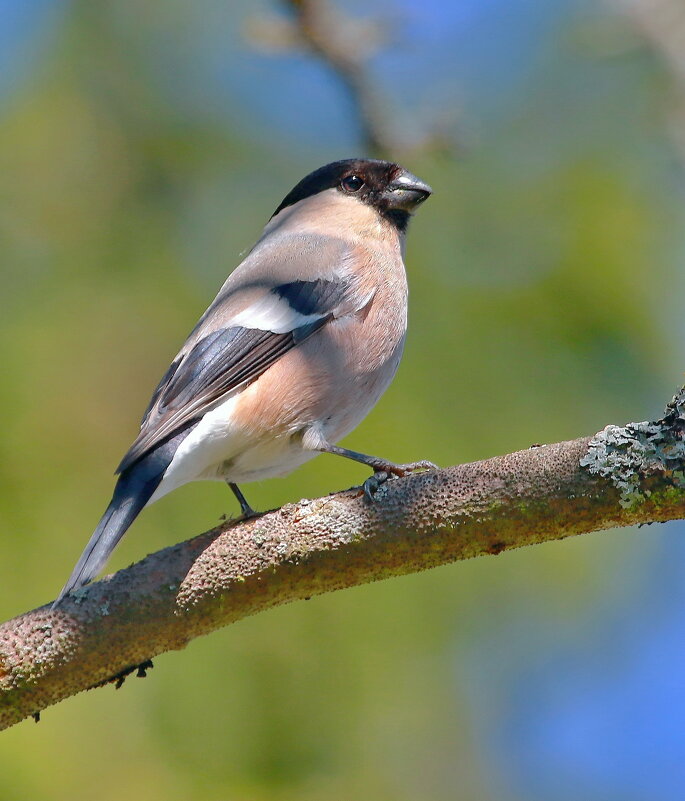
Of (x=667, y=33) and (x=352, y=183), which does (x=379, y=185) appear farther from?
(x=667, y=33)

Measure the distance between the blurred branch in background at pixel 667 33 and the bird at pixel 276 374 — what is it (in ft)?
5.67

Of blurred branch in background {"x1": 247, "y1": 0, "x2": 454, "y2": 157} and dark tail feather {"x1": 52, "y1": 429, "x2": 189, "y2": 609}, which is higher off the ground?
blurred branch in background {"x1": 247, "y1": 0, "x2": 454, "y2": 157}

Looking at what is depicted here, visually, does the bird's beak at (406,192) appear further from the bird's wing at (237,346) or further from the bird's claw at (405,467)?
the bird's claw at (405,467)

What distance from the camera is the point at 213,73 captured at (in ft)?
22.7

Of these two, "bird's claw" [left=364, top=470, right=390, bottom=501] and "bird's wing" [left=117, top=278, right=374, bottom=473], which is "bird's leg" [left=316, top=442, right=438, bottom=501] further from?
"bird's wing" [left=117, top=278, right=374, bottom=473]

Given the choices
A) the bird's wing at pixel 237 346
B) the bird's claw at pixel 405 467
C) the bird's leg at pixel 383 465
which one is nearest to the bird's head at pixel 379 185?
the bird's wing at pixel 237 346

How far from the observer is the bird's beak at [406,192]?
5008mm

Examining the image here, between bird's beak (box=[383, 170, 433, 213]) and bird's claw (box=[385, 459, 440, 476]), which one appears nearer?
bird's claw (box=[385, 459, 440, 476])

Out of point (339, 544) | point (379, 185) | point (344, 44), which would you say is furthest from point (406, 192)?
point (339, 544)

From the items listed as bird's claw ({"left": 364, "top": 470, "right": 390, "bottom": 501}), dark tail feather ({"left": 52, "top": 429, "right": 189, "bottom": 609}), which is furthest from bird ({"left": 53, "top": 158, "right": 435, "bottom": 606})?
bird's claw ({"left": 364, "top": 470, "right": 390, "bottom": 501})

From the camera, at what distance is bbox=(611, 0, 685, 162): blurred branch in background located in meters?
5.12

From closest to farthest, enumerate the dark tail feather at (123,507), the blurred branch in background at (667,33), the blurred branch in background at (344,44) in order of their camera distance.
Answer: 1. the dark tail feather at (123,507)
2. the blurred branch in background at (344,44)
3. the blurred branch in background at (667,33)

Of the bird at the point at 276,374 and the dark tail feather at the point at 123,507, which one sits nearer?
the dark tail feather at the point at 123,507

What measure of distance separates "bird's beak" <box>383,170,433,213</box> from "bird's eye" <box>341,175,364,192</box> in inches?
7.0
